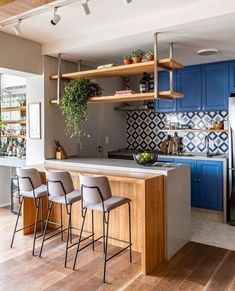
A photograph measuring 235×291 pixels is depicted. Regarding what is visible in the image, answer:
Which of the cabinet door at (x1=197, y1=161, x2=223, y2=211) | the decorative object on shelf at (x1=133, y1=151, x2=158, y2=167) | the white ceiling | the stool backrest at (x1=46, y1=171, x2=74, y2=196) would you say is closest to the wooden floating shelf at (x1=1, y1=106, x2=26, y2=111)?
the white ceiling

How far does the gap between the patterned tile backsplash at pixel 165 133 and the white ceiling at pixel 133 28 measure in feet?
3.92

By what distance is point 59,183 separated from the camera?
9.72 ft

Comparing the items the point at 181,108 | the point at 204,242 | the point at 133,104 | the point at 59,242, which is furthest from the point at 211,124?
the point at 59,242

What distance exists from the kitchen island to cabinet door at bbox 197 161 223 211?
1.04m

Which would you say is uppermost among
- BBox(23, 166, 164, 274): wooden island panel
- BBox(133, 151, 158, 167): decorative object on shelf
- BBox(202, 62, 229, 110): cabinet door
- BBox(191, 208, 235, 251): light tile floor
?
BBox(202, 62, 229, 110): cabinet door

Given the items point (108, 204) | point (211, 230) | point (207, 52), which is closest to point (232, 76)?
point (207, 52)

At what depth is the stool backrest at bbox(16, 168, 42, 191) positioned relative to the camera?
126 inches

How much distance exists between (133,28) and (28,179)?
81.0 inches

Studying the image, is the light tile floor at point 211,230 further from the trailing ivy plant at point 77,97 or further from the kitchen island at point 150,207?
the trailing ivy plant at point 77,97

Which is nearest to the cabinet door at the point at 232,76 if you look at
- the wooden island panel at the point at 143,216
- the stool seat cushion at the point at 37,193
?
the wooden island panel at the point at 143,216

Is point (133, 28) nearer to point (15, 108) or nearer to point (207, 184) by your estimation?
point (207, 184)

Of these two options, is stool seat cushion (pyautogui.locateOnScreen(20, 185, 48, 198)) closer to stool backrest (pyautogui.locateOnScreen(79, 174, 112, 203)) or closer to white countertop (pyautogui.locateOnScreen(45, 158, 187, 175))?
white countertop (pyautogui.locateOnScreen(45, 158, 187, 175))

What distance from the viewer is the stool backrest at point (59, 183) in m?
2.96

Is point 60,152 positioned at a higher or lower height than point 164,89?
lower
